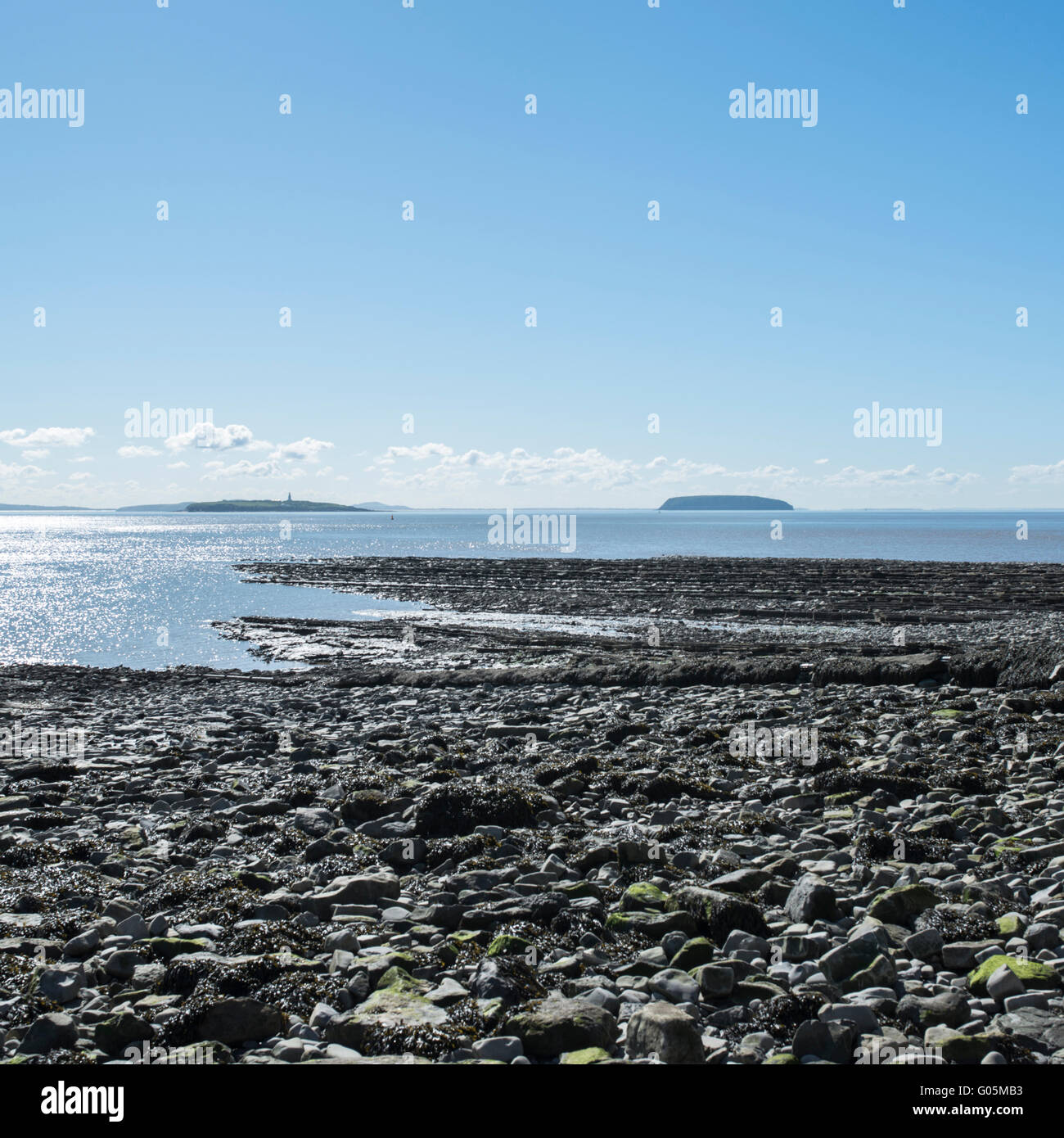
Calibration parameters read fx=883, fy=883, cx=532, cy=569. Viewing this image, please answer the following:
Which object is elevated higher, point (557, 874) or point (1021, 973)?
point (1021, 973)

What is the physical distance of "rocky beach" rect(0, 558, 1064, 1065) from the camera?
5430 millimetres

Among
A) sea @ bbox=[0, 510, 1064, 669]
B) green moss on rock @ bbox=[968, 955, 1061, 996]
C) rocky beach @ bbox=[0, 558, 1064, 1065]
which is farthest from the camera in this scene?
sea @ bbox=[0, 510, 1064, 669]

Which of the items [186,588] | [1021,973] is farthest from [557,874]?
[186,588]

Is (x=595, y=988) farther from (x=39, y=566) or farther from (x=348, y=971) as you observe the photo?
(x=39, y=566)

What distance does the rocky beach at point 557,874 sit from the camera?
17.8 ft

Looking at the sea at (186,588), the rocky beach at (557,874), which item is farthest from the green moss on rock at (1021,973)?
the sea at (186,588)

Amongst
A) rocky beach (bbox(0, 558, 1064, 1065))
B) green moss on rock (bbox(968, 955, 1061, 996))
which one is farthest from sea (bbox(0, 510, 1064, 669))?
green moss on rock (bbox(968, 955, 1061, 996))

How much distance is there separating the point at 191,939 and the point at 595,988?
3252mm

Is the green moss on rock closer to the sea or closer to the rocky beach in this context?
the rocky beach

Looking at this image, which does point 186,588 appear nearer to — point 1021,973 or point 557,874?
point 557,874

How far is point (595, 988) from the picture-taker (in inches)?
233

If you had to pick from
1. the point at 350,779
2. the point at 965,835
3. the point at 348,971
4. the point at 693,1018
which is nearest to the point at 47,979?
the point at 348,971

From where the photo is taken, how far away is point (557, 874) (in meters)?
8.23
